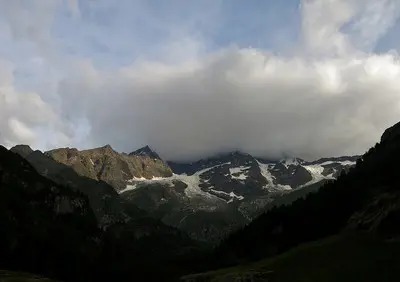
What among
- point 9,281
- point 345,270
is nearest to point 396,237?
point 345,270

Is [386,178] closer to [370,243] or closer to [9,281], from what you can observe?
[370,243]

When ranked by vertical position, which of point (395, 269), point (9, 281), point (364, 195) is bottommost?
point (395, 269)

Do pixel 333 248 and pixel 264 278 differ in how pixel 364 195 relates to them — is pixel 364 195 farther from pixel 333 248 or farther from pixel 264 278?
pixel 264 278

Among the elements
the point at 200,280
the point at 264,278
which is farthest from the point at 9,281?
the point at 264,278

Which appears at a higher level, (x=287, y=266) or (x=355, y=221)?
(x=355, y=221)

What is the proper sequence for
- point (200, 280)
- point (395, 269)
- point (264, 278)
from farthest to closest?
point (200, 280) → point (264, 278) → point (395, 269)

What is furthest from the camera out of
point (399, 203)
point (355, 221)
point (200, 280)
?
point (355, 221)

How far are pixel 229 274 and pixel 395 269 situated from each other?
3773 cm

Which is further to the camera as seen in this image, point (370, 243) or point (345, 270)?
point (370, 243)

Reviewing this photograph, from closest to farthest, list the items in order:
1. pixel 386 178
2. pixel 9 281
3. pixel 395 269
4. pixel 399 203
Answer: pixel 395 269, pixel 9 281, pixel 399 203, pixel 386 178

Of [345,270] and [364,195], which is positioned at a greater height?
[364,195]

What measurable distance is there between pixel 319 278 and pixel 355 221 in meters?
55.3

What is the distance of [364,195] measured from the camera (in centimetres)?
19750

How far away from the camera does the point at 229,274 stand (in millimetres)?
123000
